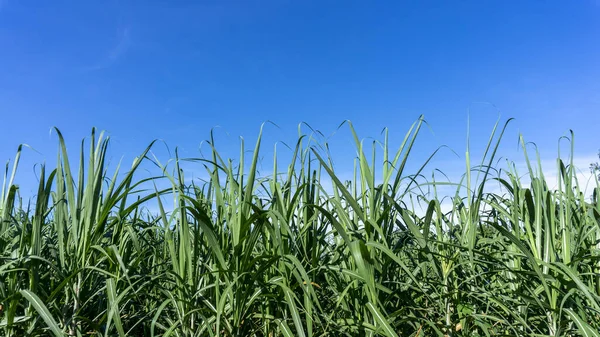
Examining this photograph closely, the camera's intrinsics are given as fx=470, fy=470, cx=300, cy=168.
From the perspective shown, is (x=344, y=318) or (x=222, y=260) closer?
(x=222, y=260)

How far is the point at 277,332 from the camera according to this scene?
1644mm

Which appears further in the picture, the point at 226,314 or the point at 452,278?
the point at 452,278

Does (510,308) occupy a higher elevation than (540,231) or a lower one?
lower

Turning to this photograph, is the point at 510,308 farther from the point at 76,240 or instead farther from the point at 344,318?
the point at 76,240

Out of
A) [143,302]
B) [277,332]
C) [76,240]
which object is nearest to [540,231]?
[277,332]

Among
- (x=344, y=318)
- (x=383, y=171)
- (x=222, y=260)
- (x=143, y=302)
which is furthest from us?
(x=143, y=302)

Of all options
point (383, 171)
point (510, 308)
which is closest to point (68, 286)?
point (383, 171)

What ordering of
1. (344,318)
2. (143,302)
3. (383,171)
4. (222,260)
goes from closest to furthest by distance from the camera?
(222,260), (344,318), (383,171), (143,302)

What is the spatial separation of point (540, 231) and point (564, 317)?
28 cm

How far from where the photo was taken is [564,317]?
1.51 m

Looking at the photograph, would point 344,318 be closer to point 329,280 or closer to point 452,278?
point 329,280

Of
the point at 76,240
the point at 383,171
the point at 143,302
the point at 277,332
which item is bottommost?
the point at 277,332

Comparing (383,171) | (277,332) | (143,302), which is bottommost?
(277,332)

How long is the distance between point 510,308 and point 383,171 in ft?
2.06
